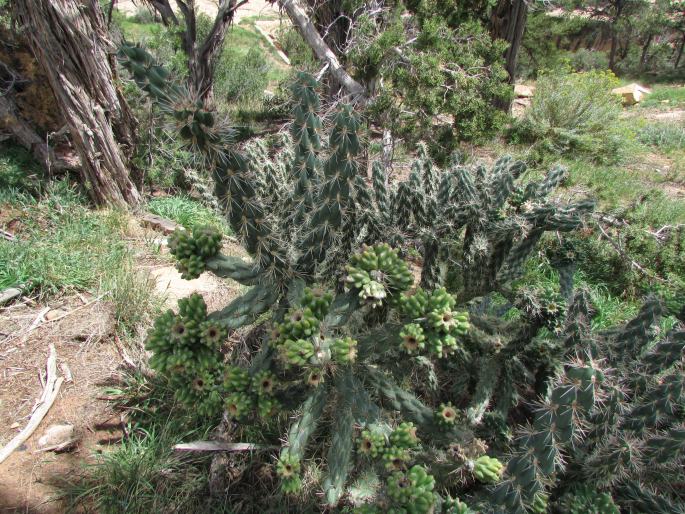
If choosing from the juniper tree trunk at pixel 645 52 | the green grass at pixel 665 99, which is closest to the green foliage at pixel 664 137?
the green grass at pixel 665 99

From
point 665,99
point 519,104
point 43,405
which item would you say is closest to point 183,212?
point 43,405

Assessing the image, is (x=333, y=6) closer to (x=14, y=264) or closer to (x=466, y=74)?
(x=466, y=74)

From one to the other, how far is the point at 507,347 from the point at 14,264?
11.5 ft

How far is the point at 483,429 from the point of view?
2.04 m

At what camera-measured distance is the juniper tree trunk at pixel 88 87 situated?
371cm

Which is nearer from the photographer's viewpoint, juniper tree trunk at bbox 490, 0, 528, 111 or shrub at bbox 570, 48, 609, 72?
juniper tree trunk at bbox 490, 0, 528, 111

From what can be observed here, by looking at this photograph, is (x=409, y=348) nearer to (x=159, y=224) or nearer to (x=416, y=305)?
(x=416, y=305)

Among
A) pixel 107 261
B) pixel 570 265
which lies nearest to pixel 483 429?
pixel 570 265

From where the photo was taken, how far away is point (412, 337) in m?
1.61

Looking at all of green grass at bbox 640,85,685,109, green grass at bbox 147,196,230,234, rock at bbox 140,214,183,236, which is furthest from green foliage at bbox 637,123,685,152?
rock at bbox 140,214,183,236

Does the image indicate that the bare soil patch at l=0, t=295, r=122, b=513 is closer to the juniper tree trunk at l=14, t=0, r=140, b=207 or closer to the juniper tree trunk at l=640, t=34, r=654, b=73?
the juniper tree trunk at l=14, t=0, r=140, b=207

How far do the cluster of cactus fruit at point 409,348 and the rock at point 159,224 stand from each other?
2300mm

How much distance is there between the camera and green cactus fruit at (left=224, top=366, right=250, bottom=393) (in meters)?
1.76

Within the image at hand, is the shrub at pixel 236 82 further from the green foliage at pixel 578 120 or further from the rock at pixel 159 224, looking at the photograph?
the green foliage at pixel 578 120
